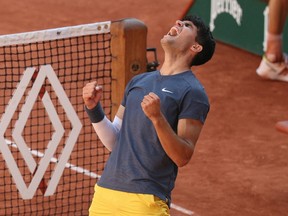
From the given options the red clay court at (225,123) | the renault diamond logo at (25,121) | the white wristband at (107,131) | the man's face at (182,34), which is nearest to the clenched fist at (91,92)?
the white wristband at (107,131)

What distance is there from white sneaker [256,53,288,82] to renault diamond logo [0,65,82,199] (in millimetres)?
4717

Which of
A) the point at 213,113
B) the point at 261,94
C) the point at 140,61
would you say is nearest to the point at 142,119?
the point at 140,61

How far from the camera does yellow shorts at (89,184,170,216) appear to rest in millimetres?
5633

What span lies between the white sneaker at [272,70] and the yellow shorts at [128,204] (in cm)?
661

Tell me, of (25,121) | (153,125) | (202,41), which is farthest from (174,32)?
(25,121)

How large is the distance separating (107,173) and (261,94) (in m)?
6.25

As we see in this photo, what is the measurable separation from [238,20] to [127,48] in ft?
19.6

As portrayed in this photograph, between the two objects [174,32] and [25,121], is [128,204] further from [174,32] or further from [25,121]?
[25,121]

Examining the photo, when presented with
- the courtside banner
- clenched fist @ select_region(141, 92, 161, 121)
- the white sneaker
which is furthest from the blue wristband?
the courtside banner

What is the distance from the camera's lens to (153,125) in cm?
556

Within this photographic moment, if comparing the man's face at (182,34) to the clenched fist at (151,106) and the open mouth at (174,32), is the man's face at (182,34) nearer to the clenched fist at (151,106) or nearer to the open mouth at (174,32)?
the open mouth at (174,32)

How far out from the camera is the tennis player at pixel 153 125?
18.3ft

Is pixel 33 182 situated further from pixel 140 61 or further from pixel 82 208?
pixel 140 61

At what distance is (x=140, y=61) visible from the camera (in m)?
7.27
